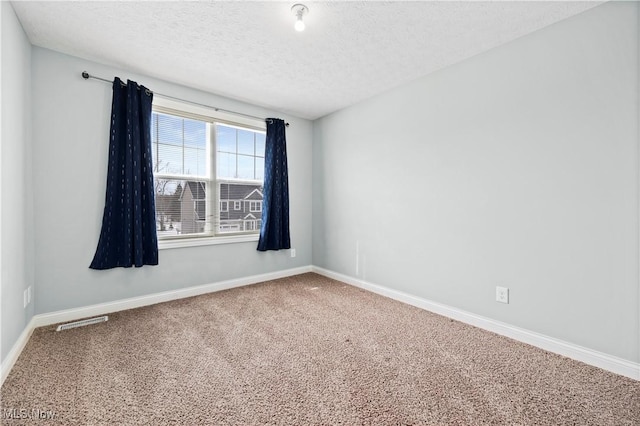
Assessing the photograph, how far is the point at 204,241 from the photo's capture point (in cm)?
344

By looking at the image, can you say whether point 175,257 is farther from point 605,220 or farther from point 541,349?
point 605,220

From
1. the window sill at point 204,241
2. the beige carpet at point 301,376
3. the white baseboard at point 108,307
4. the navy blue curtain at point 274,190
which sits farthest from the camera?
the navy blue curtain at point 274,190

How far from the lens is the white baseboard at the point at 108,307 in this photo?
1.97 metres

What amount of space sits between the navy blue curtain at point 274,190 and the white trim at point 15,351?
2239 millimetres

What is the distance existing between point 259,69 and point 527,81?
7.69 ft

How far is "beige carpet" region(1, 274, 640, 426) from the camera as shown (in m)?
1.47

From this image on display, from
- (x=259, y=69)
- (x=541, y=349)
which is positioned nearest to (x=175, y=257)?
(x=259, y=69)

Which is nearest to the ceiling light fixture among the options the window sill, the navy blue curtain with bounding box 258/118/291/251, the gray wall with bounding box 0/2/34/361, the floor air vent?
the gray wall with bounding box 0/2/34/361

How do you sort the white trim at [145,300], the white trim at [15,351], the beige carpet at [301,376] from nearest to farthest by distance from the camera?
1. the beige carpet at [301,376]
2. the white trim at [15,351]
3. the white trim at [145,300]

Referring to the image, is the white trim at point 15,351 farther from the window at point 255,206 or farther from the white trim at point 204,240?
the window at point 255,206

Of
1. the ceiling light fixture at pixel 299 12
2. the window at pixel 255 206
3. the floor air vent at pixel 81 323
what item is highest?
the ceiling light fixture at pixel 299 12

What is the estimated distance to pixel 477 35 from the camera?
7.47ft

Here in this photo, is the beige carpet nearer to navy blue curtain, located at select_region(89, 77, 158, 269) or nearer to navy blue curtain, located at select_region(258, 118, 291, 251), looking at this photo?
navy blue curtain, located at select_region(89, 77, 158, 269)

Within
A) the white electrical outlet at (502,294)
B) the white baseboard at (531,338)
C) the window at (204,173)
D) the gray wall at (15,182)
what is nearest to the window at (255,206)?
the window at (204,173)
